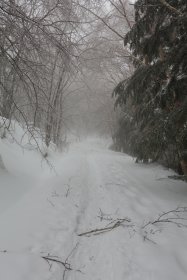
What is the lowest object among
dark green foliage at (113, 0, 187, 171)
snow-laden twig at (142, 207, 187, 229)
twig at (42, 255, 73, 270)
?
twig at (42, 255, 73, 270)

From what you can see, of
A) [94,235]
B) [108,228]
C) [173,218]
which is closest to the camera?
[94,235]

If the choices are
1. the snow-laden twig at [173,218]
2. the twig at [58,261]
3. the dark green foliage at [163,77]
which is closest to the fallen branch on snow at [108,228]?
the snow-laden twig at [173,218]

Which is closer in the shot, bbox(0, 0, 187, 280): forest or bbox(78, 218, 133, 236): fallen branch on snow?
bbox(0, 0, 187, 280): forest

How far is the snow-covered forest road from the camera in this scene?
3.37 m

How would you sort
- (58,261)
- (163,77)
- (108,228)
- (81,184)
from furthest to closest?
1. (81,184)
2. (163,77)
3. (108,228)
4. (58,261)

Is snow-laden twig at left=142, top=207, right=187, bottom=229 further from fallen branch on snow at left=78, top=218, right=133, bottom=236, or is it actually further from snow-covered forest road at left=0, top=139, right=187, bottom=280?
fallen branch on snow at left=78, top=218, right=133, bottom=236

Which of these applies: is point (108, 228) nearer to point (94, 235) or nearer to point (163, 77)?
point (94, 235)

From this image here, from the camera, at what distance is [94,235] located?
437cm

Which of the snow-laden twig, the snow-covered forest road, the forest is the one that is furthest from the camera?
the snow-laden twig

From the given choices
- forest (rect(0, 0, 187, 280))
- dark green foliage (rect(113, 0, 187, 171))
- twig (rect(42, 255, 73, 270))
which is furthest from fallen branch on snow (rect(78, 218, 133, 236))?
dark green foliage (rect(113, 0, 187, 171))

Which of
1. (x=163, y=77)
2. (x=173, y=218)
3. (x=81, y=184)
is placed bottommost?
(x=81, y=184)

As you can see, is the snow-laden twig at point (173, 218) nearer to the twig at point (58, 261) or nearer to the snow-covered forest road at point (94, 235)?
the snow-covered forest road at point (94, 235)

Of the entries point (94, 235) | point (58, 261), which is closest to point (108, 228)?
point (94, 235)

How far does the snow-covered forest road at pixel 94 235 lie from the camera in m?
3.37
